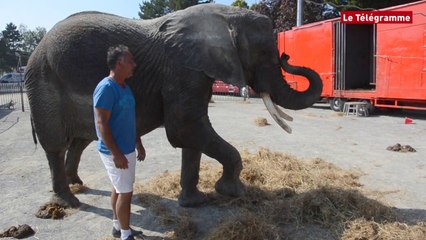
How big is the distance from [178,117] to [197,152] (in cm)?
76

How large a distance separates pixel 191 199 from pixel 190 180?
22cm

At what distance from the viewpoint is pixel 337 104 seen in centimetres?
1711

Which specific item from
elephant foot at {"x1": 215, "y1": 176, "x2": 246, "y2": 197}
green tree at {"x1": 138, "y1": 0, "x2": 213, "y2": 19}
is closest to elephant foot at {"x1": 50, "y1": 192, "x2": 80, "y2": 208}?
elephant foot at {"x1": 215, "y1": 176, "x2": 246, "y2": 197}

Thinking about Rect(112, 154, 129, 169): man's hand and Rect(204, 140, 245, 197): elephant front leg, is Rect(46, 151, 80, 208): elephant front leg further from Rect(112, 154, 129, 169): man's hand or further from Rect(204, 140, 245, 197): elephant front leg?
Rect(112, 154, 129, 169): man's hand

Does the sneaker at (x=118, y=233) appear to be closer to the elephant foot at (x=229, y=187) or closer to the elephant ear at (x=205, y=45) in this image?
the elephant foot at (x=229, y=187)

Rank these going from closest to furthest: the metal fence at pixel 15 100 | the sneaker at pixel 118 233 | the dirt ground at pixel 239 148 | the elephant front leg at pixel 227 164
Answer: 1. the sneaker at pixel 118 233
2. the elephant front leg at pixel 227 164
3. the dirt ground at pixel 239 148
4. the metal fence at pixel 15 100

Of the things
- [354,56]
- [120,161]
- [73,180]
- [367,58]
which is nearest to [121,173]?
[120,161]

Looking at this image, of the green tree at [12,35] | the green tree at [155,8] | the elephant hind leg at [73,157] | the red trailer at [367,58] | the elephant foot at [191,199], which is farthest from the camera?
the green tree at [12,35]

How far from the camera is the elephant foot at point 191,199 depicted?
16.8 feet

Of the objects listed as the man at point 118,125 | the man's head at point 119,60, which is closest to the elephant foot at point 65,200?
the man at point 118,125

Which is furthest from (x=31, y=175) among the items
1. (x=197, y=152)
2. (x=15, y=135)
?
(x=15, y=135)

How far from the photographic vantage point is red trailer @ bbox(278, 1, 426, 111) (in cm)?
1341

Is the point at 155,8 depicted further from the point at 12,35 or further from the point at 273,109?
the point at 273,109

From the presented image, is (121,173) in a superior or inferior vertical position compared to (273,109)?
inferior
